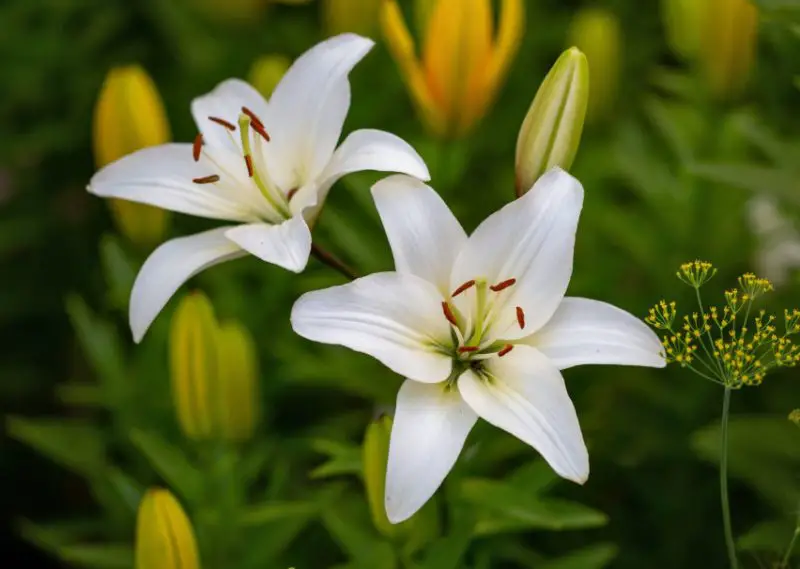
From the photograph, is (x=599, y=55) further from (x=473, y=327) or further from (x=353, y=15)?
(x=473, y=327)

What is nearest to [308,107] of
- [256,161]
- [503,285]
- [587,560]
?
[256,161]

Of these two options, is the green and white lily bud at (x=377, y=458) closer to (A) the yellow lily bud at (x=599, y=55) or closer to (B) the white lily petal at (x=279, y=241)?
(B) the white lily petal at (x=279, y=241)

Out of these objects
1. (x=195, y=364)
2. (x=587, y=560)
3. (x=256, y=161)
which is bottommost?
(x=587, y=560)

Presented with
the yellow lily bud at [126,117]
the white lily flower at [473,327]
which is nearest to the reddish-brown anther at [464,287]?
the white lily flower at [473,327]

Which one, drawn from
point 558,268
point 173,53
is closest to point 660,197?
point 558,268

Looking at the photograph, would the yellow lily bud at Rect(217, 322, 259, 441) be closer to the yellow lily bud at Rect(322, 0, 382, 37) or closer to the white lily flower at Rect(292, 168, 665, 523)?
the white lily flower at Rect(292, 168, 665, 523)

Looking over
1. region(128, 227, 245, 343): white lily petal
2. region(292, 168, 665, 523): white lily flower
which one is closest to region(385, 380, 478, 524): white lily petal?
region(292, 168, 665, 523): white lily flower
